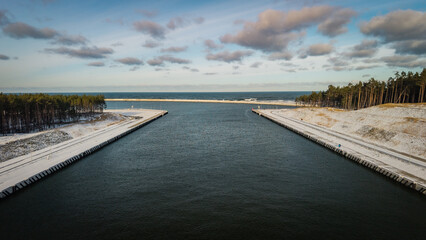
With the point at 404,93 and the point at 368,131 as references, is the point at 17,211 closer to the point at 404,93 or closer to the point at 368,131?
the point at 368,131

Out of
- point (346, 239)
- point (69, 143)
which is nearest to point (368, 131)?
point (346, 239)

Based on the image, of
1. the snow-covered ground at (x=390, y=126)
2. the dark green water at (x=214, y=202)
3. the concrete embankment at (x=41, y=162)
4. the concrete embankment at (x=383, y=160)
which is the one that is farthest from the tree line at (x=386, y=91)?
the concrete embankment at (x=41, y=162)

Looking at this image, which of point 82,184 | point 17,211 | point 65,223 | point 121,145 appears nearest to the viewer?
point 65,223

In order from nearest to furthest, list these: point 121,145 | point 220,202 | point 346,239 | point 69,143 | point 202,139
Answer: point 346,239
point 220,202
point 69,143
point 121,145
point 202,139

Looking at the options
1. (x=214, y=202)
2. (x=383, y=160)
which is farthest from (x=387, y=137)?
(x=214, y=202)

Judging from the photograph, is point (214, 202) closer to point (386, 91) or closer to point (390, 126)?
point (390, 126)

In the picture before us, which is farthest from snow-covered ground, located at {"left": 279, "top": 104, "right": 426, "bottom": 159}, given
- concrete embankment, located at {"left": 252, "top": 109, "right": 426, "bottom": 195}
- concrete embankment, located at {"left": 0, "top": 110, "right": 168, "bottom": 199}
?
concrete embankment, located at {"left": 0, "top": 110, "right": 168, "bottom": 199}
